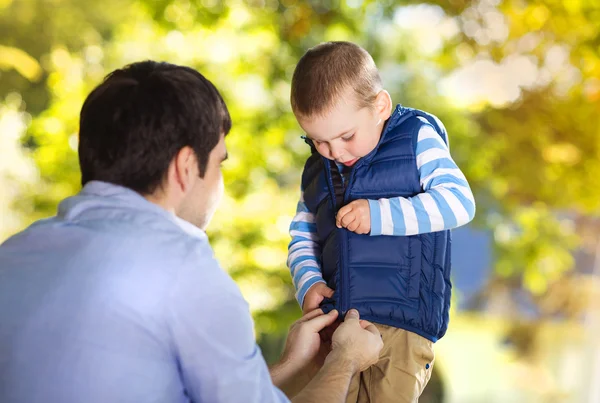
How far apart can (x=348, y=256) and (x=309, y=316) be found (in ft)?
0.52

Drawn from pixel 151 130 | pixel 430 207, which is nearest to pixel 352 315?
pixel 430 207

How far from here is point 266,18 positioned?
373 centimetres

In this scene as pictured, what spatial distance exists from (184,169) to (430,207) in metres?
0.52

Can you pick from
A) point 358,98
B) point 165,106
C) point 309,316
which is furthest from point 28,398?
point 358,98

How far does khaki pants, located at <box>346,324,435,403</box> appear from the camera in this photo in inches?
58.7

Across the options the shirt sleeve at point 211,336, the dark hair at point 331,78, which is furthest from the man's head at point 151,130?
the dark hair at point 331,78

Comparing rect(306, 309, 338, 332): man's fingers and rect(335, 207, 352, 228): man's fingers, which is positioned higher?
rect(335, 207, 352, 228): man's fingers

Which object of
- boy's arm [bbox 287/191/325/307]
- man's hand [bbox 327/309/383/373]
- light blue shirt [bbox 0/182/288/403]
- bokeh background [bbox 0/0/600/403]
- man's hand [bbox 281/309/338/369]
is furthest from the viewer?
bokeh background [bbox 0/0/600/403]

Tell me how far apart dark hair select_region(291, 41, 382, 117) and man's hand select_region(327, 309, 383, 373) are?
1.45ft

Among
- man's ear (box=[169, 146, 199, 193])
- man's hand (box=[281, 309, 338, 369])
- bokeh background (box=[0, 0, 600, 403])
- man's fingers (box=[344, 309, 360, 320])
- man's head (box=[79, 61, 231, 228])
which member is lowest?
bokeh background (box=[0, 0, 600, 403])

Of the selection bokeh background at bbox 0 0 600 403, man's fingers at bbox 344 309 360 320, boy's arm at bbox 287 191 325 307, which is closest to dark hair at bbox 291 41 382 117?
boy's arm at bbox 287 191 325 307

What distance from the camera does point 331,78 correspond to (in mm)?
1490

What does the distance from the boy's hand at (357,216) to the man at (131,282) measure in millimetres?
367

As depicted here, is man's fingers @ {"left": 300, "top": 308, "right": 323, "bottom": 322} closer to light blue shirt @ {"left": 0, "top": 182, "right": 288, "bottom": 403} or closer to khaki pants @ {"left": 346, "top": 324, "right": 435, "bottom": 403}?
khaki pants @ {"left": 346, "top": 324, "right": 435, "bottom": 403}
